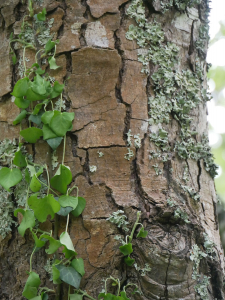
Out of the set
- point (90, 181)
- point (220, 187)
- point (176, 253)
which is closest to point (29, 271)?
point (90, 181)

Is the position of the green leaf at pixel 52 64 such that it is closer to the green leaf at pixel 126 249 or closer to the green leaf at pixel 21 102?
the green leaf at pixel 21 102

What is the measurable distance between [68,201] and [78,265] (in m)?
0.23

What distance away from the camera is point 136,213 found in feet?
4.00

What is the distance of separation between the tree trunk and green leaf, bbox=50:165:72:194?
60mm

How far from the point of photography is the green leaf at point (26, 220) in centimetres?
118

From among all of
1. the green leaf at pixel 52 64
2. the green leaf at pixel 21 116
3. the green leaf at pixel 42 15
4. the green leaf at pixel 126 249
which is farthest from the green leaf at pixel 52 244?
the green leaf at pixel 42 15

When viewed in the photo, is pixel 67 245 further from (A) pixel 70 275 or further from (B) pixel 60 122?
(B) pixel 60 122

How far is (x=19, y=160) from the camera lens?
4.17 ft

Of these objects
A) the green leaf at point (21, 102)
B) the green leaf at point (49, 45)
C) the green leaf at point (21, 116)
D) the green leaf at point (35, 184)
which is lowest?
the green leaf at point (35, 184)

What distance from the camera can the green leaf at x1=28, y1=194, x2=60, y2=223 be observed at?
1.14 metres

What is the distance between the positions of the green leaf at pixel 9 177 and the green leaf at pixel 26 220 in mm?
105

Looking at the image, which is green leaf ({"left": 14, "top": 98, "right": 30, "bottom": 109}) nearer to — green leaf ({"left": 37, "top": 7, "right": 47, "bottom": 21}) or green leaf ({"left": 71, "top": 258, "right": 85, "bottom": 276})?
green leaf ({"left": 37, "top": 7, "right": 47, "bottom": 21})

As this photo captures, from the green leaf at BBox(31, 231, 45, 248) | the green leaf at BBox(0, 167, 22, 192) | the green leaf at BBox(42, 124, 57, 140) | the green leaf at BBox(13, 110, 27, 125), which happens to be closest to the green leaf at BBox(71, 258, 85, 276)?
the green leaf at BBox(31, 231, 45, 248)

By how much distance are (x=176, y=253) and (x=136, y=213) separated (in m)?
0.21
